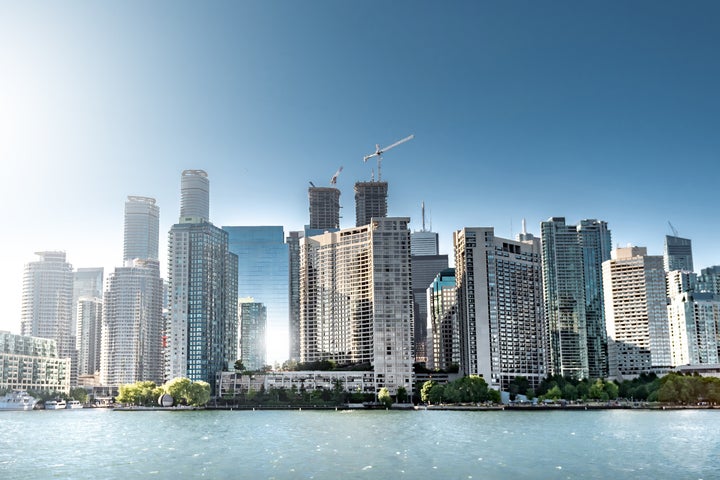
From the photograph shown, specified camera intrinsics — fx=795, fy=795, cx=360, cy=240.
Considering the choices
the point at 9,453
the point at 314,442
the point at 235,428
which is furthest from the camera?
the point at 235,428

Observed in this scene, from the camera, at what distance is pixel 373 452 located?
280 ft

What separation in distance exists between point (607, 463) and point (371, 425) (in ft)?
203

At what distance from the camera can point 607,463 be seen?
251 feet

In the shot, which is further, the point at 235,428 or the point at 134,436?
the point at 235,428

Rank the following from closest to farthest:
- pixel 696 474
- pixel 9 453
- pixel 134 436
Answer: pixel 696 474
pixel 9 453
pixel 134 436

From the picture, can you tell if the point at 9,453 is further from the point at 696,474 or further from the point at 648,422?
the point at 648,422

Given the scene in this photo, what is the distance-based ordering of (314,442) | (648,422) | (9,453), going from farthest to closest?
(648,422)
(314,442)
(9,453)

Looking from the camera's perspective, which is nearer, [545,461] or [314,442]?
[545,461]

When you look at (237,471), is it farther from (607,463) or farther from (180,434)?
(180,434)

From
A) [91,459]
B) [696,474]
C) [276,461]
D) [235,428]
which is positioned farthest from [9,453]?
[696,474]

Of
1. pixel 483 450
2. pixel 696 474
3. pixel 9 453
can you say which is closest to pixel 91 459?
pixel 9 453

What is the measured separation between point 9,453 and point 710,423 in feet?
356

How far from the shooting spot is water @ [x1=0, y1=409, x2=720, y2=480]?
7012 cm

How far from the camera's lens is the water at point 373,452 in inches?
2761
